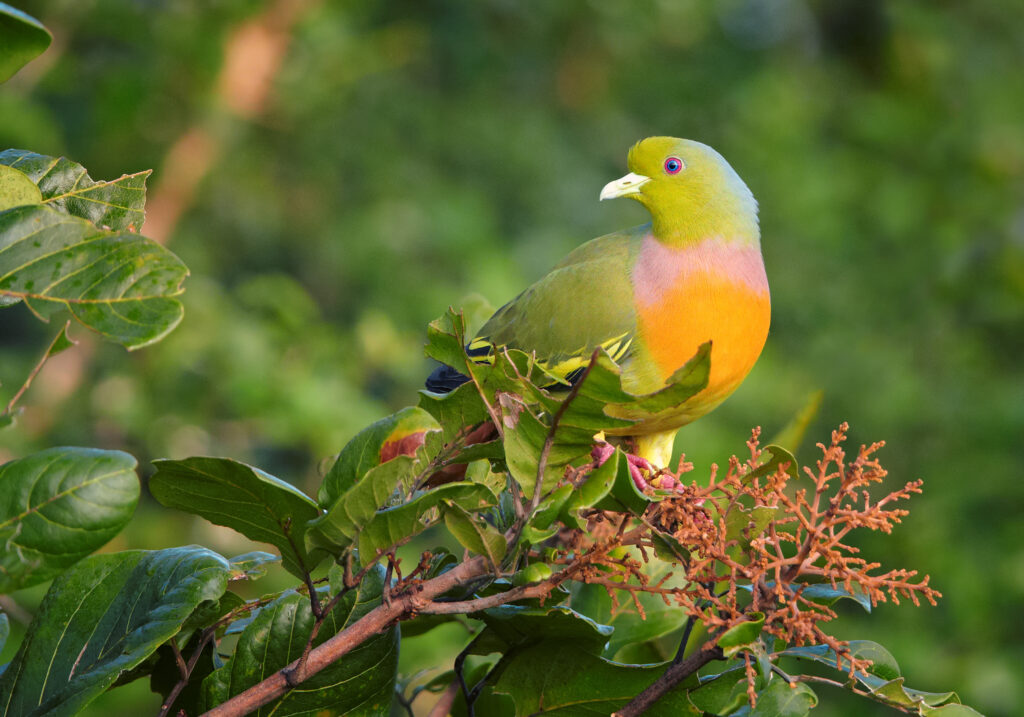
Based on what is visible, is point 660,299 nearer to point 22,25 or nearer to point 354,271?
point 22,25

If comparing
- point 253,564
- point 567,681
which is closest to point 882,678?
point 567,681

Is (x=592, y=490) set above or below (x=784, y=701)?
above

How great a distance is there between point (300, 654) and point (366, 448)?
203 mm

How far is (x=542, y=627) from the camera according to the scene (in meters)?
1.00

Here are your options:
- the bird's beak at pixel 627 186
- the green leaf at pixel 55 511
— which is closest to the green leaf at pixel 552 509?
the green leaf at pixel 55 511

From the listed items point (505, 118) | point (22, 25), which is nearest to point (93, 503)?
point (22, 25)

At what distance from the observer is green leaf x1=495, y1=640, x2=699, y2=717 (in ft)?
3.29

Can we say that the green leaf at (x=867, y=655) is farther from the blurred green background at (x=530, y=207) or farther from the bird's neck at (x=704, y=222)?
the blurred green background at (x=530, y=207)

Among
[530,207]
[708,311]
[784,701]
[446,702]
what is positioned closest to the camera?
[784,701]

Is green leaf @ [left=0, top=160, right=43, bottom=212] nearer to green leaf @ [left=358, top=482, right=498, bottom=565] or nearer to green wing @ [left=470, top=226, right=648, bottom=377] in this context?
green leaf @ [left=358, top=482, right=498, bottom=565]

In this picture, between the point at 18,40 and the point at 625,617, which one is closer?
the point at 18,40

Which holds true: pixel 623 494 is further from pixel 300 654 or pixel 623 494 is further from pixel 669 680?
pixel 300 654

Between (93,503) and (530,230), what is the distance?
5.13 meters

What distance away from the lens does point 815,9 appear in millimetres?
7180
